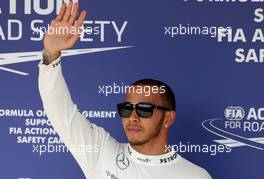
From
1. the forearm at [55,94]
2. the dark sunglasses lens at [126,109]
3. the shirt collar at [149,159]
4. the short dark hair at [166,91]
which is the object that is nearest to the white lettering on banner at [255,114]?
the short dark hair at [166,91]

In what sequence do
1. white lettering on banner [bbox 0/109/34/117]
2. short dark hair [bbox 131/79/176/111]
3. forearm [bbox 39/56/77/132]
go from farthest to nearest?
white lettering on banner [bbox 0/109/34/117] → short dark hair [bbox 131/79/176/111] → forearm [bbox 39/56/77/132]

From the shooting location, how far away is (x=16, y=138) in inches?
77.1

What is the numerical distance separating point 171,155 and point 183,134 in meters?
0.23

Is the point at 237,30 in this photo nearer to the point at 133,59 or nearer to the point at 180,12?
the point at 180,12

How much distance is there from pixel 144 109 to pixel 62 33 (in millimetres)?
393

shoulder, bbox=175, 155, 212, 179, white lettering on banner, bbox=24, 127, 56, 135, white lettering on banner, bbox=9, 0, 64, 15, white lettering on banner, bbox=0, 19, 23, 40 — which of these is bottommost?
shoulder, bbox=175, 155, 212, 179

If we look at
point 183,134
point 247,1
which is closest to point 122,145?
point 183,134

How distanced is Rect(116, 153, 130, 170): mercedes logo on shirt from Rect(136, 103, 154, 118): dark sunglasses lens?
159mm

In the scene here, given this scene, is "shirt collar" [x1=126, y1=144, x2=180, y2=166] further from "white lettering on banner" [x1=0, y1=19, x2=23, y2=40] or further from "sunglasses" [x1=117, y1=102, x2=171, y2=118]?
"white lettering on banner" [x1=0, y1=19, x2=23, y2=40]

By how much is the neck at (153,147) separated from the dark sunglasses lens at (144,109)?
11cm

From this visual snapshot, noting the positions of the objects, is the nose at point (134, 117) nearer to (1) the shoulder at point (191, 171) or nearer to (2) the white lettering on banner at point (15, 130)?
(1) the shoulder at point (191, 171)

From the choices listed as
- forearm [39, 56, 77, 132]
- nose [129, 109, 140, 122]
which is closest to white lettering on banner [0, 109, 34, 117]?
forearm [39, 56, 77, 132]

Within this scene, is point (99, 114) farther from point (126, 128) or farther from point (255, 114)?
point (255, 114)

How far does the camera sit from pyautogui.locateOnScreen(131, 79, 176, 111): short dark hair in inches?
71.9
